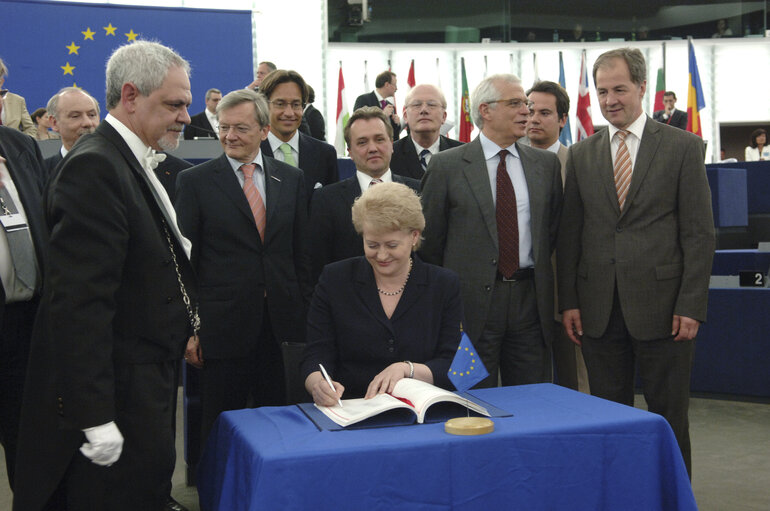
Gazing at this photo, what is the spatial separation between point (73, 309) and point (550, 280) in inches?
74.7

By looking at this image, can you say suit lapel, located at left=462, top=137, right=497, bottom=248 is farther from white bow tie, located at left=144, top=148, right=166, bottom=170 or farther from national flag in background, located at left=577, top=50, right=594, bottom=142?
national flag in background, located at left=577, top=50, right=594, bottom=142

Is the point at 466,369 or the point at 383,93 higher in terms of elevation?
the point at 383,93

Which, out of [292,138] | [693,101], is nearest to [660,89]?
[693,101]

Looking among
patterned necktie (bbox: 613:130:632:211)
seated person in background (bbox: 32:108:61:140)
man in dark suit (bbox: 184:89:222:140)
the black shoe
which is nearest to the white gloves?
the black shoe

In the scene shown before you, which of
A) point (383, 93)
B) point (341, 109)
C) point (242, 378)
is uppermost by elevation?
point (341, 109)

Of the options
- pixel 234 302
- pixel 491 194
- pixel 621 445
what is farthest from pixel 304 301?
pixel 621 445

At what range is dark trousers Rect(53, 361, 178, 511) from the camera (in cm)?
180

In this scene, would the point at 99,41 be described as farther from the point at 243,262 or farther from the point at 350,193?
the point at 243,262

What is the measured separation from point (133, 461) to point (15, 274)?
78 centimetres

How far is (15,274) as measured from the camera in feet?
7.51

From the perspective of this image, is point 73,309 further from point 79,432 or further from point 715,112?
point 715,112

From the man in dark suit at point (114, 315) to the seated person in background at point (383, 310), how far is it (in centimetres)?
52

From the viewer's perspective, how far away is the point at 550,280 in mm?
3080

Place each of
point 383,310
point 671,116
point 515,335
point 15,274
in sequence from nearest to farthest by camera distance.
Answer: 1. point 15,274
2. point 383,310
3. point 515,335
4. point 671,116
